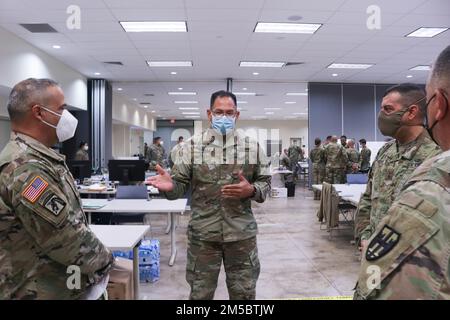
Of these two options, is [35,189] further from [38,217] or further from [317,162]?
[317,162]

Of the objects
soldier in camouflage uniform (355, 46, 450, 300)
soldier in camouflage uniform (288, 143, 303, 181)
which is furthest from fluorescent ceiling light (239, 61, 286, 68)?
soldier in camouflage uniform (355, 46, 450, 300)

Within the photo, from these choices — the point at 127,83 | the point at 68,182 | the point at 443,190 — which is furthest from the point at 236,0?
the point at 127,83

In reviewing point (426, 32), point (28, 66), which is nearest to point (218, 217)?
point (426, 32)

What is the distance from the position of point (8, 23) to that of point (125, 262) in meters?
5.06

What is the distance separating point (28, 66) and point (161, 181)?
20.1 feet

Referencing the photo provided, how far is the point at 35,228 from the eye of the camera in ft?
4.26

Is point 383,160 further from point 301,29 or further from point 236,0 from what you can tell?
point 301,29

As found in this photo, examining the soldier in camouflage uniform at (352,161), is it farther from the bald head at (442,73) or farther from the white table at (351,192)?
the bald head at (442,73)

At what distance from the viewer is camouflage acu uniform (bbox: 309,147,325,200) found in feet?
31.6

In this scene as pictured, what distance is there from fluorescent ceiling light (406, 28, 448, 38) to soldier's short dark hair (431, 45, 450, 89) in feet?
20.1

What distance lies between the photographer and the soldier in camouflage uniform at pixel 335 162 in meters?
9.05

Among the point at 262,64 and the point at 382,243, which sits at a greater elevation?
the point at 262,64

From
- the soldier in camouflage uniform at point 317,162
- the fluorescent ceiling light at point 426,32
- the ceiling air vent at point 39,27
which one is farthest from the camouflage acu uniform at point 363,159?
the ceiling air vent at point 39,27

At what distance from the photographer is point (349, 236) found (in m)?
5.65
